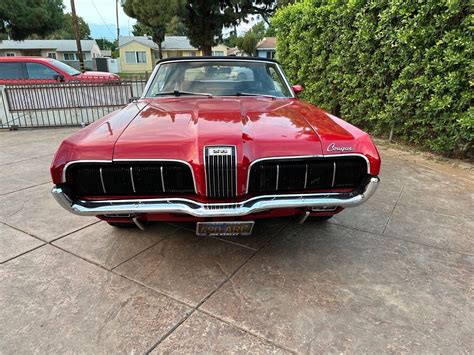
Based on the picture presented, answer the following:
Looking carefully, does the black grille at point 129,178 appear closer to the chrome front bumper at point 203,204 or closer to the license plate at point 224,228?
the chrome front bumper at point 203,204

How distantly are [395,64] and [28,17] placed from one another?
80.9 ft

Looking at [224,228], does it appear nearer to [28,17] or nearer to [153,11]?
[153,11]

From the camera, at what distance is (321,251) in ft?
9.15

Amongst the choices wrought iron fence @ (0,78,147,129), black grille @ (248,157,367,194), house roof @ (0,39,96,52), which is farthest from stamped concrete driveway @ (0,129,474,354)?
house roof @ (0,39,96,52)

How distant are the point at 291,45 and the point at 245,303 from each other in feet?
23.9

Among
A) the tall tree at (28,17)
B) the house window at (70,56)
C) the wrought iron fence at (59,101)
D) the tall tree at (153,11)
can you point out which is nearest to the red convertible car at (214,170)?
the wrought iron fence at (59,101)

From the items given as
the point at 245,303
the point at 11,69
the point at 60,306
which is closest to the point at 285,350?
the point at 245,303

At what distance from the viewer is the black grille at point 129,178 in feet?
7.03

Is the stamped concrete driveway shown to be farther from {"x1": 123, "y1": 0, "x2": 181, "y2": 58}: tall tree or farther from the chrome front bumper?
{"x1": 123, "y1": 0, "x2": 181, "y2": 58}: tall tree

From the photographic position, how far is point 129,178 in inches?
85.2

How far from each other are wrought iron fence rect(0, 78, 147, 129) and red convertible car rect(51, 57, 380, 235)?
282 inches

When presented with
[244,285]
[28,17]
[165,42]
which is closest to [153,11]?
[28,17]

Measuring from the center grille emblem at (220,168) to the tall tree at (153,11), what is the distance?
18.6m

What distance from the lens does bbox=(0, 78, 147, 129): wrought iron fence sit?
8242 millimetres
